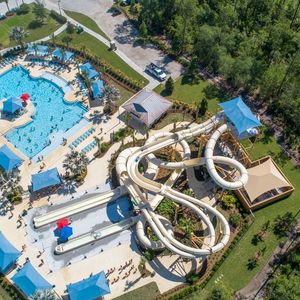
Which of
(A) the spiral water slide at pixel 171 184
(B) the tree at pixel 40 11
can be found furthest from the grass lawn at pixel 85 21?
(A) the spiral water slide at pixel 171 184

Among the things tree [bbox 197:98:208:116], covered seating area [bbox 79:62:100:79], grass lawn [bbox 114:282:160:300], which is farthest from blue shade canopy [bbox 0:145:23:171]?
tree [bbox 197:98:208:116]

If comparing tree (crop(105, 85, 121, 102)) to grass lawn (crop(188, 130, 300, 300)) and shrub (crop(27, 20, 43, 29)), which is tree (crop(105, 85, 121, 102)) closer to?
grass lawn (crop(188, 130, 300, 300))

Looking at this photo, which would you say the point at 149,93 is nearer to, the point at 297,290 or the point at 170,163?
the point at 170,163

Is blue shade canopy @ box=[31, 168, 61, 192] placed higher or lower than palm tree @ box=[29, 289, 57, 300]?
higher

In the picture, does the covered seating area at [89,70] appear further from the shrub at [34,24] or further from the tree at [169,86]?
the shrub at [34,24]

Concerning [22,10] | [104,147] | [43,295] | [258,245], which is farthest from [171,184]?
[22,10]
